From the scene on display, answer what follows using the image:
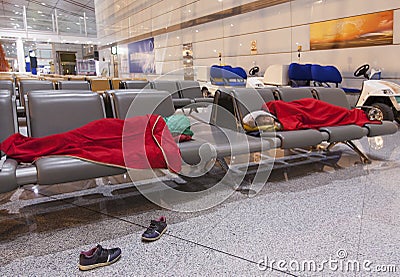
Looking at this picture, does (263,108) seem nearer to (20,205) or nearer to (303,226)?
(303,226)

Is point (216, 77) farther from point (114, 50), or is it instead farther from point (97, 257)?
point (114, 50)

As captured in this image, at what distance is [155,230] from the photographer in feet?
6.64

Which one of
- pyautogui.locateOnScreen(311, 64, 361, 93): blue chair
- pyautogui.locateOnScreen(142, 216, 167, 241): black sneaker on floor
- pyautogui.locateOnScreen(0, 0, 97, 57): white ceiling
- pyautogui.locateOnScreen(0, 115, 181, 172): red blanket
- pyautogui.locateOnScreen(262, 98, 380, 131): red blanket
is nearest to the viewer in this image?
pyautogui.locateOnScreen(142, 216, 167, 241): black sneaker on floor

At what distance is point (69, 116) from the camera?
2.80 meters

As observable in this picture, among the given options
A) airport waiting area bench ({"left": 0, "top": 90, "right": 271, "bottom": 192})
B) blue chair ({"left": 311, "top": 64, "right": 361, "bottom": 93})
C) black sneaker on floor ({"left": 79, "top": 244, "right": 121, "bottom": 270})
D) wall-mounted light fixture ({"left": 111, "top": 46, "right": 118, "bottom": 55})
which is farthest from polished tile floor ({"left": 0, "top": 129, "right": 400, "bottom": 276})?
wall-mounted light fixture ({"left": 111, "top": 46, "right": 118, "bottom": 55})

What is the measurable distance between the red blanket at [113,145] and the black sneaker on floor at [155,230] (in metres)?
0.39

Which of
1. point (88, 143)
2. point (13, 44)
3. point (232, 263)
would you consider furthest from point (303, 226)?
point (13, 44)

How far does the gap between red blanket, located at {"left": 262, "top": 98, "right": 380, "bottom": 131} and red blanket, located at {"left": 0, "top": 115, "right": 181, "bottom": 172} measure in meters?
1.32

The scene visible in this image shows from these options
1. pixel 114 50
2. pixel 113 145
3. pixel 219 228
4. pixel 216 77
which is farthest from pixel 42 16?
pixel 219 228

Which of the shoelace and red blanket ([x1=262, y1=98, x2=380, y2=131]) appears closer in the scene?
the shoelace

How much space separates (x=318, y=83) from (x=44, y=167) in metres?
5.82

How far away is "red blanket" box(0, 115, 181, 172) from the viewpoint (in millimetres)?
2260

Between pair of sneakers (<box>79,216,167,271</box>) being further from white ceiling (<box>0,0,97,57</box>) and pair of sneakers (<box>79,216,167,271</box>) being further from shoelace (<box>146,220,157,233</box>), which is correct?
white ceiling (<box>0,0,97,57</box>)

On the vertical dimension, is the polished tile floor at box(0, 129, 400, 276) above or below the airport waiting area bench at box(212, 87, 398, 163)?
below
